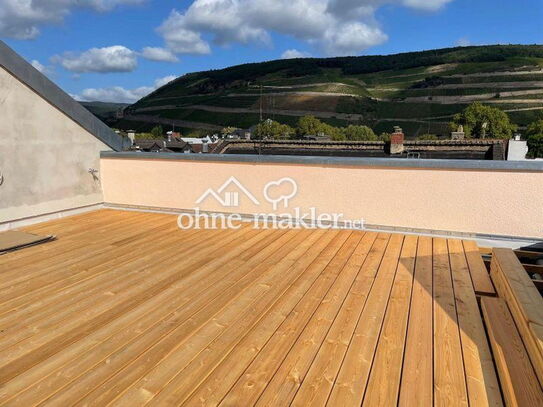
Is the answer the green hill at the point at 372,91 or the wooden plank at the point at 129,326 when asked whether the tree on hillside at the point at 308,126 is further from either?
the wooden plank at the point at 129,326

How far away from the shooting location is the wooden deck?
1.64 meters

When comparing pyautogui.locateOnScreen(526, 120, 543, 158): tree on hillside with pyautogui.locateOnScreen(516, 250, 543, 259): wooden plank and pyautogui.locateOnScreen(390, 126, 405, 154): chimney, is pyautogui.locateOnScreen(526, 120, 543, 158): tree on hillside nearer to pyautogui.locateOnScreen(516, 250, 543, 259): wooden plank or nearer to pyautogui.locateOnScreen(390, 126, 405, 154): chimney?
pyautogui.locateOnScreen(390, 126, 405, 154): chimney

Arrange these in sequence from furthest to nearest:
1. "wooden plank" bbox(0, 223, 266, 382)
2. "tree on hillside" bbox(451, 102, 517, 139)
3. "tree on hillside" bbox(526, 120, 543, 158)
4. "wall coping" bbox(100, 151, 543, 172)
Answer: "tree on hillside" bbox(451, 102, 517, 139)
"tree on hillside" bbox(526, 120, 543, 158)
"wall coping" bbox(100, 151, 543, 172)
"wooden plank" bbox(0, 223, 266, 382)

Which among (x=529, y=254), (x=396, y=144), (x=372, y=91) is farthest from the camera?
(x=372, y=91)

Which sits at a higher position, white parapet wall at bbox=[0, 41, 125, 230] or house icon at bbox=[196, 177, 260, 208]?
white parapet wall at bbox=[0, 41, 125, 230]

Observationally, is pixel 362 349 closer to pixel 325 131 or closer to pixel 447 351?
pixel 447 351

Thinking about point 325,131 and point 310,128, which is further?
point 310,128

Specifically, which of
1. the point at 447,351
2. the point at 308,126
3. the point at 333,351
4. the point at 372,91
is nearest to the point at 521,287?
the point at 447,351

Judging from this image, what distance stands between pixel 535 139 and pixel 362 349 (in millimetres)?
70228

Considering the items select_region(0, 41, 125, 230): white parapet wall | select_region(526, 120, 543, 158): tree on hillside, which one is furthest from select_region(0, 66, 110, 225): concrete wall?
select_region(526, 120, 543, 158): tree on hillside

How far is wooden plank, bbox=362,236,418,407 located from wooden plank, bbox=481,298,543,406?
0.45 metres

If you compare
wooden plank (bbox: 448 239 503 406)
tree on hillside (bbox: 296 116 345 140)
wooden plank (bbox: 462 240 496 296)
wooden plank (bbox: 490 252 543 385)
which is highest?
tree on hillside (bbox: 296 116 345 140)

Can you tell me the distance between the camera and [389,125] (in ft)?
252

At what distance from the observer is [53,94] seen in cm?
452
